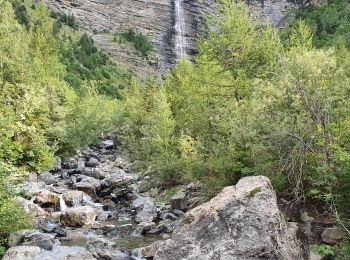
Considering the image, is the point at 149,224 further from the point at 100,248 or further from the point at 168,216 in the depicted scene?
the point at 100,248

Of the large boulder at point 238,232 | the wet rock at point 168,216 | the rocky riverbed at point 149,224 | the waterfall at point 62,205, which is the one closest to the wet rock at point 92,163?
the rocky riverbed at point 149,224

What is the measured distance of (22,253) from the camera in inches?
510

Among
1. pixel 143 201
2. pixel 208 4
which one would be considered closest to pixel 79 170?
pixel 143 201

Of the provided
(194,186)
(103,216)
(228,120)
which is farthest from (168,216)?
(228,120)

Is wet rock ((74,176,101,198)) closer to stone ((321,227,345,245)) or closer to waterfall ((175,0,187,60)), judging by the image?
stone ((321,227,345,245))

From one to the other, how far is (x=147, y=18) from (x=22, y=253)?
13509 cm

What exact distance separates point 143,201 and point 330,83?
42.9ft

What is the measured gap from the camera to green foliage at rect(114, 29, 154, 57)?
135000 millimetres

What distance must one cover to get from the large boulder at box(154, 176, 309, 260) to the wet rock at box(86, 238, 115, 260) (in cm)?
398

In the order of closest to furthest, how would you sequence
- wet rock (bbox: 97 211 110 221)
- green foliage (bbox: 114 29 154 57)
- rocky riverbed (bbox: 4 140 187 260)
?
rocky riverbed (bbox: 4 140 187 260), wet rock (bbox: 97 211 110 221), green foliage (bbox: 114 29 154 57)

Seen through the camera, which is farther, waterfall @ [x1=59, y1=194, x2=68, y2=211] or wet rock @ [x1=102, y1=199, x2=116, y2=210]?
wet rock @ [x1=102, y1=199, x2=116, y2=210]

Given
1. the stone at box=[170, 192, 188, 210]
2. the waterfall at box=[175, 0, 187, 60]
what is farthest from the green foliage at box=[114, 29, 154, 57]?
the stone at box=[170, 192, 188, 210]

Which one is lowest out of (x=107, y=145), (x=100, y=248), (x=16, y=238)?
(x=107, y=145)

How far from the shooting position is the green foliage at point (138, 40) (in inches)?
5315
